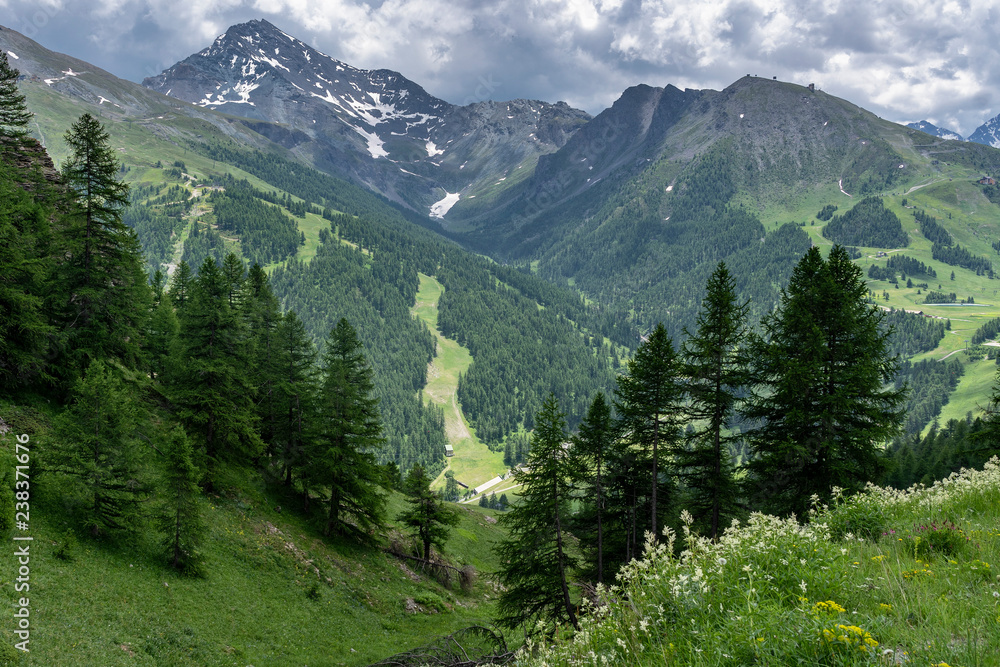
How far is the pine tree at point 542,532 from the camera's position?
74.4 ft

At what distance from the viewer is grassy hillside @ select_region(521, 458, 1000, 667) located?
406 cm

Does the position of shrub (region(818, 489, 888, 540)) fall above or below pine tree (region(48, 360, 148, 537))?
above

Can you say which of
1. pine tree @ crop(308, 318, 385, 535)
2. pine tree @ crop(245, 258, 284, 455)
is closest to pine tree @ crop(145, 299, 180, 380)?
pine tree @ crop(245, 258, 284, 455)

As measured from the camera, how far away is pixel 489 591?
49750 mm

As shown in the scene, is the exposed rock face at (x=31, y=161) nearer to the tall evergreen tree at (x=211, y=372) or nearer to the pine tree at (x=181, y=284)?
the tall evergreen tree at (x=211, y=372)

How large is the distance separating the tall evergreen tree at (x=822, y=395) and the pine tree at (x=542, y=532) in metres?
8.36

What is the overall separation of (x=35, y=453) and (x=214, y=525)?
11198mm

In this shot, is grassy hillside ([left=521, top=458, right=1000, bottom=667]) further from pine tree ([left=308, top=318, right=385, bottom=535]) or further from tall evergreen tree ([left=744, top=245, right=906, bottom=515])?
pine tree ([left=308, top=318, right=385, bottom=535])

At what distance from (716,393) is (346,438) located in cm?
2727

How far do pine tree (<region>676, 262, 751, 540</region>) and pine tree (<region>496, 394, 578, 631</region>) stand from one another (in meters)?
5.70

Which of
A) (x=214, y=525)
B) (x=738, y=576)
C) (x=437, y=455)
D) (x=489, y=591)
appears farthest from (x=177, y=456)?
(x=437, y=455)

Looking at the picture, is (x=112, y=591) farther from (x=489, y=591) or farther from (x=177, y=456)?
(x=489, y=591)

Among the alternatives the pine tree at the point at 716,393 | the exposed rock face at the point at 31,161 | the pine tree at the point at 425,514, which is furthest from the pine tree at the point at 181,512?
the pine tree at the point at 716,393
